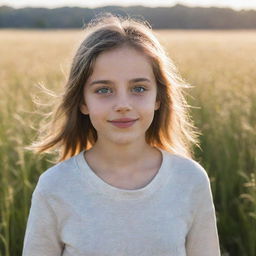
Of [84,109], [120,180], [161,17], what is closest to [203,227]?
[120,180]

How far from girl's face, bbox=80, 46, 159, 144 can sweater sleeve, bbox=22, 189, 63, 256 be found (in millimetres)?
246

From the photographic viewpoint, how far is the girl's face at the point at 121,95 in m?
1.59

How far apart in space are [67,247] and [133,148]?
32 centimetres

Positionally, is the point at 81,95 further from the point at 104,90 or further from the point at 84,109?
the point at 104,90

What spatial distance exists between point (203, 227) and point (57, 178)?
0.41 meters

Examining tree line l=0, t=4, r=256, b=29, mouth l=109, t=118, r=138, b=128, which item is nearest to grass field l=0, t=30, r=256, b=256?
mouth l=109, t=118, r=138, b=128

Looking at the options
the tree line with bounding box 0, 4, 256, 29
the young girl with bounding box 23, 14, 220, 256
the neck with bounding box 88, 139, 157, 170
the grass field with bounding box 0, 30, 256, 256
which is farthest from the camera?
the tree line with bounding box 0, 4, 256, 29

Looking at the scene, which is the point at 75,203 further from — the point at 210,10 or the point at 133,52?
the point at 210,10

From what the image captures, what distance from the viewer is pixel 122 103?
158cm

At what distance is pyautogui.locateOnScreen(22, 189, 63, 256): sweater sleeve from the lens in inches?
62.1

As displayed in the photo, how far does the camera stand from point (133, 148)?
1.68 meters

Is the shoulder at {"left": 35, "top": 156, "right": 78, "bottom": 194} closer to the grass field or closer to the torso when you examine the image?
the torso

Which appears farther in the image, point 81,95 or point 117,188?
point 81,95

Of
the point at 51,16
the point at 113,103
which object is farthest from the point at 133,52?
the point at 51,16
